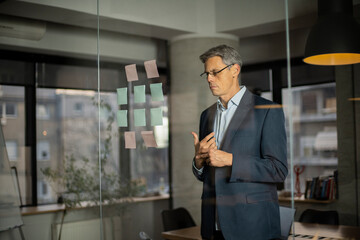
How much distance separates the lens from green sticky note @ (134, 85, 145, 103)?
3018mm

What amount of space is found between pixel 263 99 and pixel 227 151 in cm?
34

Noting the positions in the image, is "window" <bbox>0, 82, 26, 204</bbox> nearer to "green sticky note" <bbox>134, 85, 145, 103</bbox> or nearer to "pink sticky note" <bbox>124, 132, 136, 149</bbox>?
"pink sticky note" <bbox>124, 132, 136, 149</bbox>

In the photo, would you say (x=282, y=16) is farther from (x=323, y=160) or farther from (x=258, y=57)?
(x=323, y=160)

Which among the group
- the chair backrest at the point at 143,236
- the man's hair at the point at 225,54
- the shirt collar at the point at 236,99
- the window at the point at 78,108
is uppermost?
the man's hair at the point at 225,54

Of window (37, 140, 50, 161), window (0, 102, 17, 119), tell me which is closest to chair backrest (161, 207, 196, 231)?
window (37, 140, 50, 161)

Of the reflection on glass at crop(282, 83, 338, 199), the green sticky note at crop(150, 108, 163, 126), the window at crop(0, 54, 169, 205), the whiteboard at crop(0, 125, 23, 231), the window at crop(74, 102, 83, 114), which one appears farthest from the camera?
the whiteboard at crop(0, 125, 23, 231)

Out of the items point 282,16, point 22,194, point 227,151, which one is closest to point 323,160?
point 227,151

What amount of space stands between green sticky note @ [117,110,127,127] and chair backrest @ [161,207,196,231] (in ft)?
2.36

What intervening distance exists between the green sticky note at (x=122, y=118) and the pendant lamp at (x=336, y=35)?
4.60ft

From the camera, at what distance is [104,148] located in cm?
330

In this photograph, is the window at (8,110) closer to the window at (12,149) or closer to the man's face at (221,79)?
the window at (12,149)

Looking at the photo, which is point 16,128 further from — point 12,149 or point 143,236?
point 143,236

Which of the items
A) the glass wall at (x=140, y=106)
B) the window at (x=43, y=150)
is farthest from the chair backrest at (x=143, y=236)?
the window at (x=43, y=150)

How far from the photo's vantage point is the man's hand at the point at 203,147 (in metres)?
2.43
